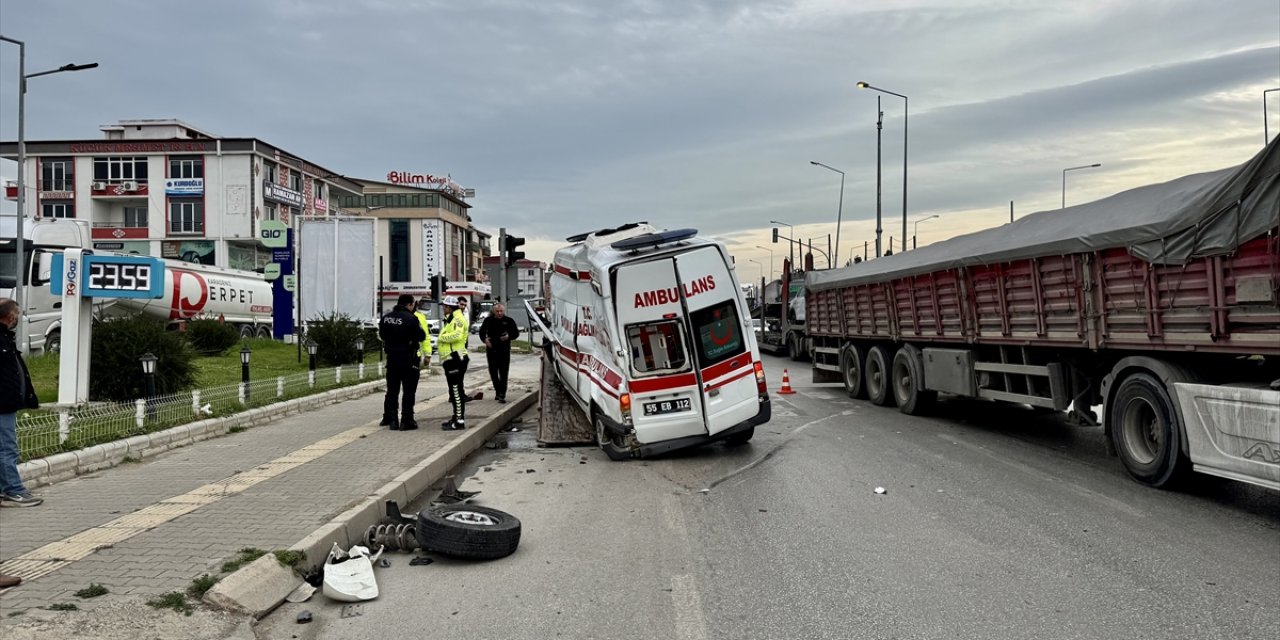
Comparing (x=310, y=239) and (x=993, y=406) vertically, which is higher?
(x=310, y=239)

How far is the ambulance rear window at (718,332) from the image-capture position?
991 centimetres

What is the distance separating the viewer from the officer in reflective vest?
39.2 ft

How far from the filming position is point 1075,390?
964 cm

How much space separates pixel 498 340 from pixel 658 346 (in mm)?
5638

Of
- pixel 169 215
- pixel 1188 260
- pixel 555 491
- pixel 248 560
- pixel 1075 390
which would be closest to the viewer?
pixel 248 560

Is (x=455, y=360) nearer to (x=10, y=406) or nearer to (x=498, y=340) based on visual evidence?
(x=498, y=340)

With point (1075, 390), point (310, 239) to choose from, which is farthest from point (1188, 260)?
point (310, 239)

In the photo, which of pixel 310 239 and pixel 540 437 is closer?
pixel 540 437

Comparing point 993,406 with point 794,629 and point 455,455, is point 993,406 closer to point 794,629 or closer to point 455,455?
point 455,455

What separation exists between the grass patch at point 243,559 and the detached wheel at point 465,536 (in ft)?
3.54

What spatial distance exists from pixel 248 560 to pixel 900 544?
4.38m

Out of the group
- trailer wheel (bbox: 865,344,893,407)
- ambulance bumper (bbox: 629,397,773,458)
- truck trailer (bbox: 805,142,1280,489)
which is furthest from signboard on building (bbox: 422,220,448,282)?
ambulance bumper (bbox: 629,397,773,458)

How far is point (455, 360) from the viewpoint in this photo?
40.4 ft

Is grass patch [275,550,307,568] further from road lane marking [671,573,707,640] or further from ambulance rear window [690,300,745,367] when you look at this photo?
ambulance rear window [690,300,745,367]
